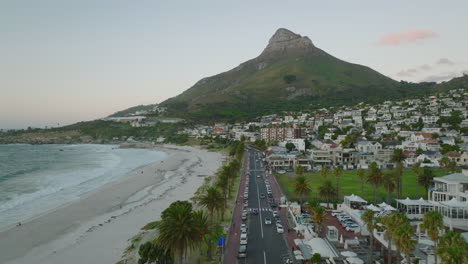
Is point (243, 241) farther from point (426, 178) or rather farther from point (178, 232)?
point (426, 178)

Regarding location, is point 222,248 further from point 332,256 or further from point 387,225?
point 387,225

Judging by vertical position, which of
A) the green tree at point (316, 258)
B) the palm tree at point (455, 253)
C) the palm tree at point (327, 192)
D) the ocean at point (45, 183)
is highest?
the palm tree at point (455, 253)

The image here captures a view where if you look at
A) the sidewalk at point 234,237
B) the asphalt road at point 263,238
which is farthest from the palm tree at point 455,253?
the sidewalk at point 234,237

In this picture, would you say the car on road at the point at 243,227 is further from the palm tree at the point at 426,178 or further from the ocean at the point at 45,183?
the ocean at the point at 45,183

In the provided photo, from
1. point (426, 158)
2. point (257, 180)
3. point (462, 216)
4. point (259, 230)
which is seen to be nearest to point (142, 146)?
point (257, 180)

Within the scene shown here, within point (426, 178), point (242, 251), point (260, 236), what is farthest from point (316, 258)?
point (426, 178)

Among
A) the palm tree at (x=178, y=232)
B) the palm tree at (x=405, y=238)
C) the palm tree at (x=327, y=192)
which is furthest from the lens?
the palm tree at (x=327, y=192)

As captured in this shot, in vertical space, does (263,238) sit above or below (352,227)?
below
